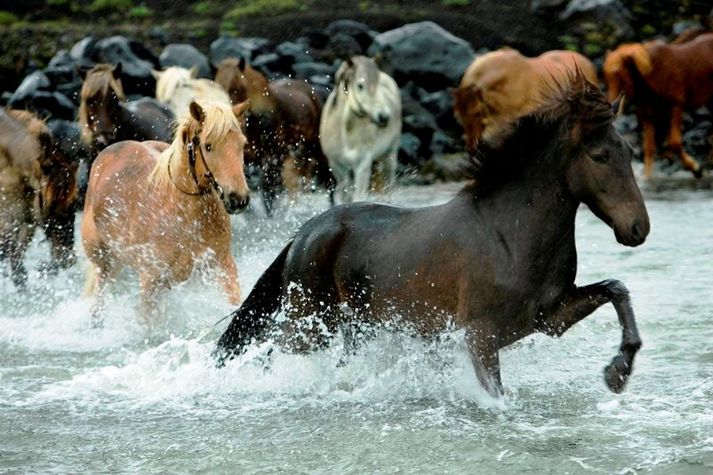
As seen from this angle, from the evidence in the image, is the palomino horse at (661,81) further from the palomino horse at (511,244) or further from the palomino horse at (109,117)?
the palomino horse at (511,244)

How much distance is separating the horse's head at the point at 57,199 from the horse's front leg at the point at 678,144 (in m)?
8.16

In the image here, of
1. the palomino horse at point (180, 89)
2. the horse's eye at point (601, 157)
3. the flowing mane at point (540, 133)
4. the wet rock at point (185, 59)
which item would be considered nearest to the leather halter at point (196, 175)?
the flowing mane at point (540, 133)

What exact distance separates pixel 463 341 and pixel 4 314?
4.43 metres

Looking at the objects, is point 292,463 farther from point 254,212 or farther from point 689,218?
point 254,212

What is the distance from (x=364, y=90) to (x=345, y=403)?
8.54 metres

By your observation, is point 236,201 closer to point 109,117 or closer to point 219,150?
point 219,150

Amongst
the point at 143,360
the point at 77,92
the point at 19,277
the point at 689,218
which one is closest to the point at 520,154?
the point at 143,360

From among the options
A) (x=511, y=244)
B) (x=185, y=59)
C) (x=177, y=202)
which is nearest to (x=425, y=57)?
(x=185, y=59)

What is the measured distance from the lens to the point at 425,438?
17.2 feet

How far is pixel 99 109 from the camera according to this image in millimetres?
11211

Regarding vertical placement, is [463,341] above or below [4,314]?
above

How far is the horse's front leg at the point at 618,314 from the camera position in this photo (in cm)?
526

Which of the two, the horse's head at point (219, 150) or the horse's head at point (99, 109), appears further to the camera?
the horse's head at point (99, 109)

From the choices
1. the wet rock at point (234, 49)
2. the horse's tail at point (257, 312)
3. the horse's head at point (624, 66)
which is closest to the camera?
the horse's tail at point (257, 312)
